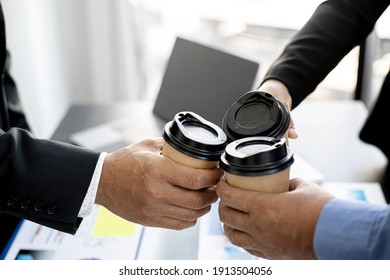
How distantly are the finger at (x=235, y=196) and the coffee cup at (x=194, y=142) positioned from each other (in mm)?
45

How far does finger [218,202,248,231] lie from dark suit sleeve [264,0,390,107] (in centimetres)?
39

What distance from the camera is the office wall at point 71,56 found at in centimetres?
196

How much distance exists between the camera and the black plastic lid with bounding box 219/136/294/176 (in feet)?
2.11

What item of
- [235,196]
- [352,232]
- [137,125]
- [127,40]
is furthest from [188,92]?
[127,40]

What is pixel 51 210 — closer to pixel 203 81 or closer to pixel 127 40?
pixel 203 81

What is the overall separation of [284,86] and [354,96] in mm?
1108

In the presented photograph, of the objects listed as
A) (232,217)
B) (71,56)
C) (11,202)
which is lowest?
(71,56)

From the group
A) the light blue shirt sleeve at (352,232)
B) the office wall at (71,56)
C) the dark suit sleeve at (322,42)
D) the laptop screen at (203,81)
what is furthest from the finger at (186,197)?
the office wall at (71,56)

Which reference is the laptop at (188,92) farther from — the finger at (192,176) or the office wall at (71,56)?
the office wall at (71,56)

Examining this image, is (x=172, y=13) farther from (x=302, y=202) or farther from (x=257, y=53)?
(x=302, y=202)

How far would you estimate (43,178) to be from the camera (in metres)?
0.82

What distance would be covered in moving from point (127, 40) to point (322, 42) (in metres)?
1.34

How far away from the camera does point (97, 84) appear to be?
95.0 inches

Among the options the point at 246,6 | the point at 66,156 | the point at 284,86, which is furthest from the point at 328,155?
the point at 246,6
